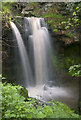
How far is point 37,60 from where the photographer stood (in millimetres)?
4656

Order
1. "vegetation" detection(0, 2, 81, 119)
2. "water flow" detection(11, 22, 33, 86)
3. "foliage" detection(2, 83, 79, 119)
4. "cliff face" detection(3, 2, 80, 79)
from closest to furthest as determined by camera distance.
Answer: "foliage" detection(2, 83, 79, 119) → "vegetation" detection(0, 2, 81, 119) → "water flow" detection(11, 22, 33, 86) → "cliff face" detection(3, 2, 80, 79)

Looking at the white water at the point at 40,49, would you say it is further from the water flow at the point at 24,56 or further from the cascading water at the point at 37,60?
the water flow at the point at 24,56

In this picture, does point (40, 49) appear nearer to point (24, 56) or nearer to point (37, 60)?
point (37, 60)

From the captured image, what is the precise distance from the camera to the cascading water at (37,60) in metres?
3.99

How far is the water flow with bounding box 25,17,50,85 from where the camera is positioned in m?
4.59

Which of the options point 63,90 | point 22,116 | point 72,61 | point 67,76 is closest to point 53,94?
point 63,90

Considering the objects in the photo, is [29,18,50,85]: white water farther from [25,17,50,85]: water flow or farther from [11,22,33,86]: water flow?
[11,22,33,86]: water flow

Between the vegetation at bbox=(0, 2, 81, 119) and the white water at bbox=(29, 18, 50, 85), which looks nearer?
the vegetation at bbox=(0, 2, 81, 119)

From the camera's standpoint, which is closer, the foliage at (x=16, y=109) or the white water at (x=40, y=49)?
the foliage at (x=16, y=109)

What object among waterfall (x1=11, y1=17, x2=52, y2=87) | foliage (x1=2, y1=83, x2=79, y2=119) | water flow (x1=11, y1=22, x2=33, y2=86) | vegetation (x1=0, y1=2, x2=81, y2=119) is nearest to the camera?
foliage (x1=2, y1=83, x2=79, y2=119)

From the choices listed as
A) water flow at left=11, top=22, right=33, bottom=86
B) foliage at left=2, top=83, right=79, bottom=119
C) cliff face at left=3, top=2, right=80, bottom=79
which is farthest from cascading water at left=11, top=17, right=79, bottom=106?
foliage at left=2, top=83, right=79, bottom=119

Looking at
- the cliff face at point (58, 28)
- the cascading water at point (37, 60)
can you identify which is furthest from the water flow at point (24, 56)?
the cliff face at point (58, 28)

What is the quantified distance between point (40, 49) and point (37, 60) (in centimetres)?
47

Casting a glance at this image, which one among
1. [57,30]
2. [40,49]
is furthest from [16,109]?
[57,30]
